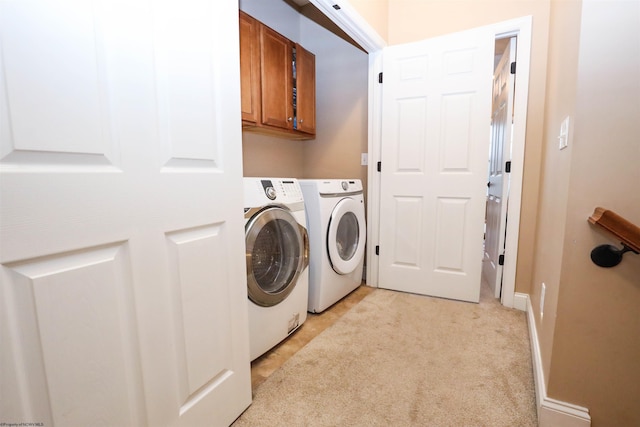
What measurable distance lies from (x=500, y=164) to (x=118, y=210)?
2.49m

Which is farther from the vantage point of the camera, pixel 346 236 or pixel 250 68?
pixel 346 236

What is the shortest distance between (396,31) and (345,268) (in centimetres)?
189

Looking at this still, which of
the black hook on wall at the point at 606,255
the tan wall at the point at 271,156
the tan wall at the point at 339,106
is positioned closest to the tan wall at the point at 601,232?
the black hook on wall at the point at 606,255

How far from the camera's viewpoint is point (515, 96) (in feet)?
6.65

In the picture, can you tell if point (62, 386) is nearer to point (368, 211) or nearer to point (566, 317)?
point (566, 317)

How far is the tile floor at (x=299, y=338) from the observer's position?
4.85ft

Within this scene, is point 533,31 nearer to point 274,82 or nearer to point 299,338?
point 274,82

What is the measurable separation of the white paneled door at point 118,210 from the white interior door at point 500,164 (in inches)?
75.9

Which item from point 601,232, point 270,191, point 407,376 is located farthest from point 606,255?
point 270,191

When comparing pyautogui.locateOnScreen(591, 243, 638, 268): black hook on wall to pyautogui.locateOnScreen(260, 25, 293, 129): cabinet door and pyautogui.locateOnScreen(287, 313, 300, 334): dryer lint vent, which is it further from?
pyautogui.locateOnScreen(260, 25, 293, 129): cabinet door

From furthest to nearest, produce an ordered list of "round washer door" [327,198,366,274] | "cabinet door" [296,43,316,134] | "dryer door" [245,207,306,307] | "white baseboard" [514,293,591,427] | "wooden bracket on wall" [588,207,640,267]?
"cabinet door" [296,43,316,134] → "round washer door" [327,198,366,274] → "dryer door" [245,207,306,307] → "white baseboard" [514,293,591,427] → "wooden bracket on wall" [588,207,640,267]

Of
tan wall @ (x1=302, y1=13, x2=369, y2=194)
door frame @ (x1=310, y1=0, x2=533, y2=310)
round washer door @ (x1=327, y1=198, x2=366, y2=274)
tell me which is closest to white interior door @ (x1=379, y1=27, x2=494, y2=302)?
door frame @ (x1=310, y1=0, x2=533, y2=310)

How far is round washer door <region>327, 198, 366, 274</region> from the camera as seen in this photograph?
201cm

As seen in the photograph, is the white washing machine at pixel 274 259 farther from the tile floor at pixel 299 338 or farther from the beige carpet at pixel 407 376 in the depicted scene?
the beige carpet at pixel 407 376
